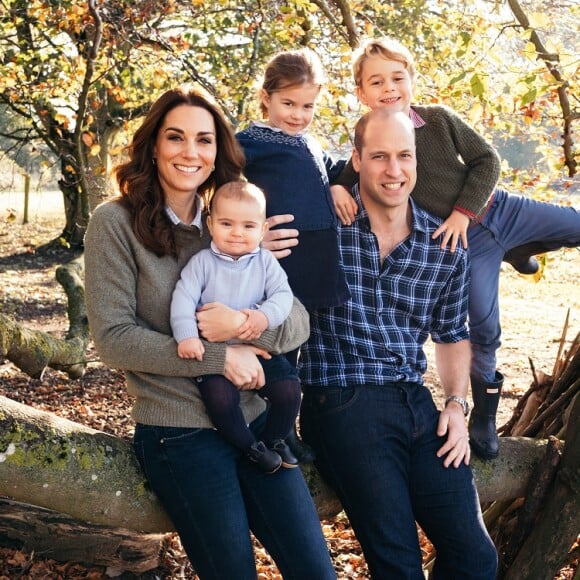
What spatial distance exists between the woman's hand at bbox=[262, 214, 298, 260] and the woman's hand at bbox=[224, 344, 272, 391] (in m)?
0.46

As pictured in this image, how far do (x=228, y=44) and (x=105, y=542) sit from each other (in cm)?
934

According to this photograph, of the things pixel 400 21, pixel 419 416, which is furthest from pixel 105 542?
pixel 400 21

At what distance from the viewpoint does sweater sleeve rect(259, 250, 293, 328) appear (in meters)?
2.69

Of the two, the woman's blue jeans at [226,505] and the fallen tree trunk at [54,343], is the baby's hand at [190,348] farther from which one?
the fallen tree trunk at [54,343]

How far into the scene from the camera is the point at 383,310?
3.07 metres

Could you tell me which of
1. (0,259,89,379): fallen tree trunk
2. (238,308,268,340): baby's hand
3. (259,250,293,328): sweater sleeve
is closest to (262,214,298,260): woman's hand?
(259,250,293,328): sweater sleeve

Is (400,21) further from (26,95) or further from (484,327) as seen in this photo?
(484,327)

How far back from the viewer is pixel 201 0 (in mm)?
6934

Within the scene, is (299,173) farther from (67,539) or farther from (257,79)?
(257,79)

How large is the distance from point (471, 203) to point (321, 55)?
156 inches

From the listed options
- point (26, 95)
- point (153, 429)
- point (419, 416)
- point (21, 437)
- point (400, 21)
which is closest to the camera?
point (21, 437)

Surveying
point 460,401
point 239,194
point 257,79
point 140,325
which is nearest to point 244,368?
point 140,325

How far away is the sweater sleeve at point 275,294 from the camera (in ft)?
8.82

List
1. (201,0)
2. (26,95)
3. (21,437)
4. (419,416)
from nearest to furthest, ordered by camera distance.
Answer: (21,437) → (419,416) → (201,0) → (26,95)
